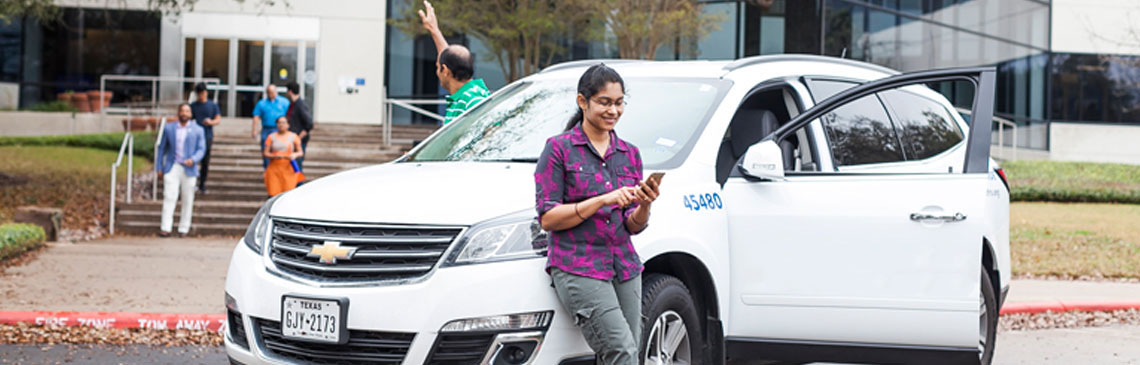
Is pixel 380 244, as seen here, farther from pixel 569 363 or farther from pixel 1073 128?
pixel 1073 128

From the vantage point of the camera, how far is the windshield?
5.38 meters

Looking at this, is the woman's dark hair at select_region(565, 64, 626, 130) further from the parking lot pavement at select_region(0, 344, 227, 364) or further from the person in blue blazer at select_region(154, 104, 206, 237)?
the person in blue blazer at select_region(154, 104, 206, 237)

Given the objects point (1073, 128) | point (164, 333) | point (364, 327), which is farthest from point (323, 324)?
point (1073, 128)

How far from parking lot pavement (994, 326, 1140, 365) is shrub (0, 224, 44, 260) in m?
8.94

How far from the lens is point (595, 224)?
4.30 meters

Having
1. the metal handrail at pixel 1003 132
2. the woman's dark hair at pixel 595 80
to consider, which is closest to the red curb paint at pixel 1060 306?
the woman's dark hair at pixel 595 80

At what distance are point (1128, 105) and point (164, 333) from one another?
31.9 meters

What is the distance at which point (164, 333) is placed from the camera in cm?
784

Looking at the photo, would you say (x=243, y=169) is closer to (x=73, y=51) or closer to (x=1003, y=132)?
(x=73, y=51)

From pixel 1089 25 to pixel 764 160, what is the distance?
31039 millimetres

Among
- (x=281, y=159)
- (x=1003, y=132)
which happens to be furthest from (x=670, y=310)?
(x=1003, y=132)

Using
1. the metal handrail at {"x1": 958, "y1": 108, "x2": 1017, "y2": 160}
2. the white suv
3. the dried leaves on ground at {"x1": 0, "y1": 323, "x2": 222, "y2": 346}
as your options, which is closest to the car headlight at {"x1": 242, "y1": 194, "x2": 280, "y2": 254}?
the white suv

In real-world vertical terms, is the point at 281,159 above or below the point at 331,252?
above

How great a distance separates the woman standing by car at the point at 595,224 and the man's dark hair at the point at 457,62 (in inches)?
96.7
